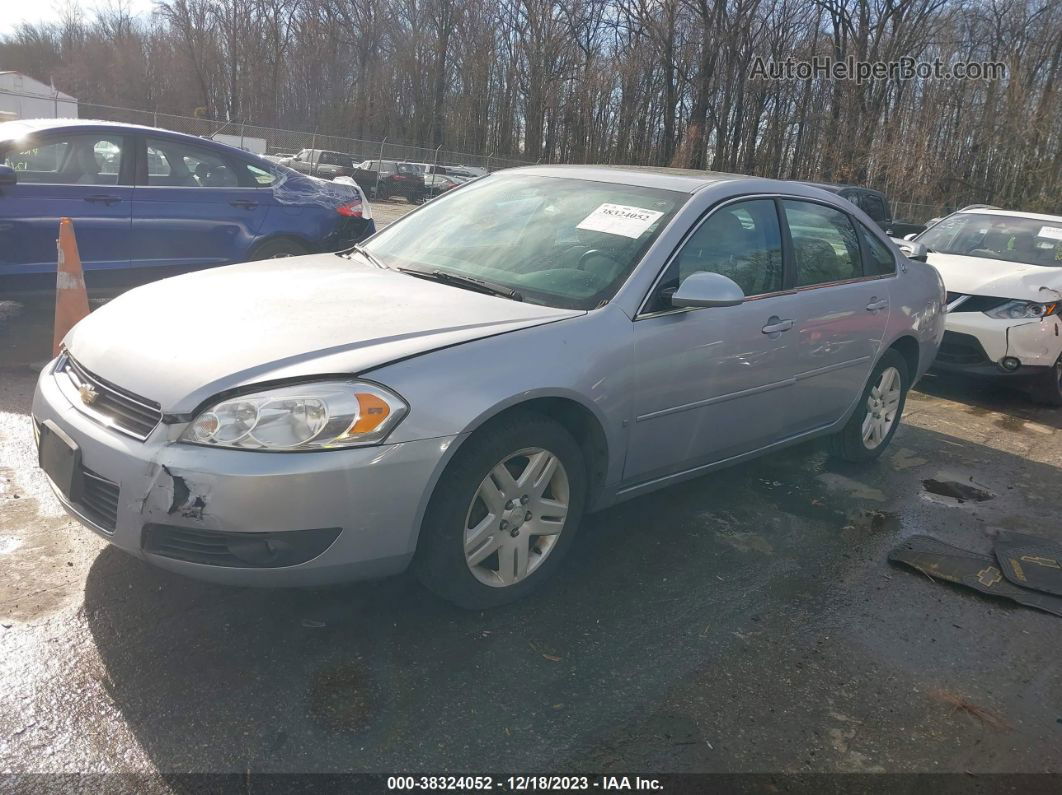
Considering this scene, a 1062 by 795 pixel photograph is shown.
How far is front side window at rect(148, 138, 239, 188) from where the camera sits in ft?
22.1

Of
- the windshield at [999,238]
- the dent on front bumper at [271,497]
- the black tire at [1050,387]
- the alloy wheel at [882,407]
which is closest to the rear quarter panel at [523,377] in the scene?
the dent on front bumper at [271,497]

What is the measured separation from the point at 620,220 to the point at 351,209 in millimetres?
4701

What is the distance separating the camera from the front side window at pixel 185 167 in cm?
675

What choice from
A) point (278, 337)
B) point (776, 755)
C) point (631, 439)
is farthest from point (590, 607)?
→ point (278, 337)

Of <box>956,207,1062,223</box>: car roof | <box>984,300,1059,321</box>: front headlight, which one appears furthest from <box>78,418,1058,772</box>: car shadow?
<box>956,207,1062,223</box>: car roof

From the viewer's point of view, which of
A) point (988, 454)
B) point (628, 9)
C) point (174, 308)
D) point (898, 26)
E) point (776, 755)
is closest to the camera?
point (776, 755)

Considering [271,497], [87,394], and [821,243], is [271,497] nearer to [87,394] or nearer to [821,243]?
[87,394]

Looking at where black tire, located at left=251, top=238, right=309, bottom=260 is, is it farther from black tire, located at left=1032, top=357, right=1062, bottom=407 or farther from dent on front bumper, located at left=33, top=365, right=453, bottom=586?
black tire, located at left=1032, top=357, right=1062, bottom=407

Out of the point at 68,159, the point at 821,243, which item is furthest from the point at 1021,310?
the point at 68,159

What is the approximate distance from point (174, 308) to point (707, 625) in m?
2.31

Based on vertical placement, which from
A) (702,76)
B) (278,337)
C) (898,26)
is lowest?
(278,337)

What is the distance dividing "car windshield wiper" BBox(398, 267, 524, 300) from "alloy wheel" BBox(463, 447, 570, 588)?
0.73 metres

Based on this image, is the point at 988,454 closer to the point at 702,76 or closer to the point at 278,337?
the point at 278,337

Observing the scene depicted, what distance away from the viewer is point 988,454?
5.84 meters
